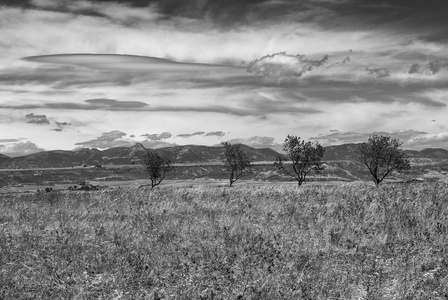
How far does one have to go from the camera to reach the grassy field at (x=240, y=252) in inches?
257

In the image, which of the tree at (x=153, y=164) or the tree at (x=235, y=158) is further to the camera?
the tree at (x=153, y=164)

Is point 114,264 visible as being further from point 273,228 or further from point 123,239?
point 273,228

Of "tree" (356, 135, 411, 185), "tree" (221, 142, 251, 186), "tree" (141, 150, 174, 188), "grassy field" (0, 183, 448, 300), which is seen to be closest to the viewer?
"grassy field" (0, 183, 448, 300)

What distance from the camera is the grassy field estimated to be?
257 inches

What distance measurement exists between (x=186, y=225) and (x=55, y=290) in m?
5.58

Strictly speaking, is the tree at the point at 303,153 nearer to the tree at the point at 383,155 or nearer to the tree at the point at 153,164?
the tree at the point at 383,155

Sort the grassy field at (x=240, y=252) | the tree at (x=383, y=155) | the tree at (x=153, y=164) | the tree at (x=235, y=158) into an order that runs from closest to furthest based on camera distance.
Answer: the grassy field at (x=240, y=252) < the tree at (x=383, y=155) < the tree at (x=235, y=158) < the tree at (x=153, y=164)

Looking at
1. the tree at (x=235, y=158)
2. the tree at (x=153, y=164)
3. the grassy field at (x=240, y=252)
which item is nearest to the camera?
the grassy field at (x=240, y=252)

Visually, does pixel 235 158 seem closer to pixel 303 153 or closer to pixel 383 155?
pixel 303 153

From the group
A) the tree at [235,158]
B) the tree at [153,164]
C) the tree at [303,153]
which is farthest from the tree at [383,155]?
the tree at [153,164]

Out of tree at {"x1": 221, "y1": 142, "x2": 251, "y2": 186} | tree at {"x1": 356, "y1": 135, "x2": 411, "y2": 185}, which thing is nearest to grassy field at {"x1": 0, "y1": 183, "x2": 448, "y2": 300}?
tree at {"x1": 356, "y1": 135, "x2": 411, "y2": 185}

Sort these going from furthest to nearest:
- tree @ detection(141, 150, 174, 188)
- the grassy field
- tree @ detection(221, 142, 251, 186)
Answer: tree @ detection(141, 150, 174, 188)
tree @ detection(221, 142, 251, 186)
the grassy field

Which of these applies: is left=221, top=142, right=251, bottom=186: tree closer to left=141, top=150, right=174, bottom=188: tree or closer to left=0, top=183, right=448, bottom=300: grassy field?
left=141, top=150, right=174, bottom=188: tree

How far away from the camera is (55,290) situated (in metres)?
6.71
